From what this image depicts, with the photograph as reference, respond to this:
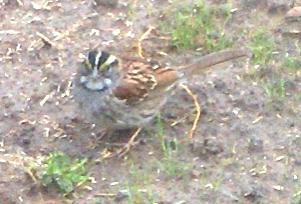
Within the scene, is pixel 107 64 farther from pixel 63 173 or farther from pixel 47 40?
pixel 47 40

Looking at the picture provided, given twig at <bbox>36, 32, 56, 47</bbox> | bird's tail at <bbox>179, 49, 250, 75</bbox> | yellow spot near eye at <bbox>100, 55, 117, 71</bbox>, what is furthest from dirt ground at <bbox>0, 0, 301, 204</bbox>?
yellow spot near eye at <bbox>100, 55, 117, 71</bbox>

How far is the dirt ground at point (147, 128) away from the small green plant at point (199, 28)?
0.27ft

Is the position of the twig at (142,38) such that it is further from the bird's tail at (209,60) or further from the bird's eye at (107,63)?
the bird's eye at (107,63)

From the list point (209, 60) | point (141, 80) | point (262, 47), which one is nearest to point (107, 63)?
point (141, 80)

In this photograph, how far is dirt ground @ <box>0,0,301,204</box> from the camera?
612 centimetres

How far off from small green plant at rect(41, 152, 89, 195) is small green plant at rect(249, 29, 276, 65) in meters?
1.54

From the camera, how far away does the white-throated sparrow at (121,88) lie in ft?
21.0

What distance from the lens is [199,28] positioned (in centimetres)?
736

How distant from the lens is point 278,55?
7.22 m

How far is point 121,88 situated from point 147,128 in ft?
1.05

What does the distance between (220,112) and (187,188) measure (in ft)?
2.57

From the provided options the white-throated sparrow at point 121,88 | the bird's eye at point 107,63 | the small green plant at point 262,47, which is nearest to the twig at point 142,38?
the white-throated sparrow at point 121,88

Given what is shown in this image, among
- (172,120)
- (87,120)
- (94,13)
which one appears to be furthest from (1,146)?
(94,13)

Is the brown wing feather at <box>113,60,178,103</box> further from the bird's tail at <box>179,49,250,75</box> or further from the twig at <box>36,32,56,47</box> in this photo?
the twig at <box>36,32,56,47</box>
